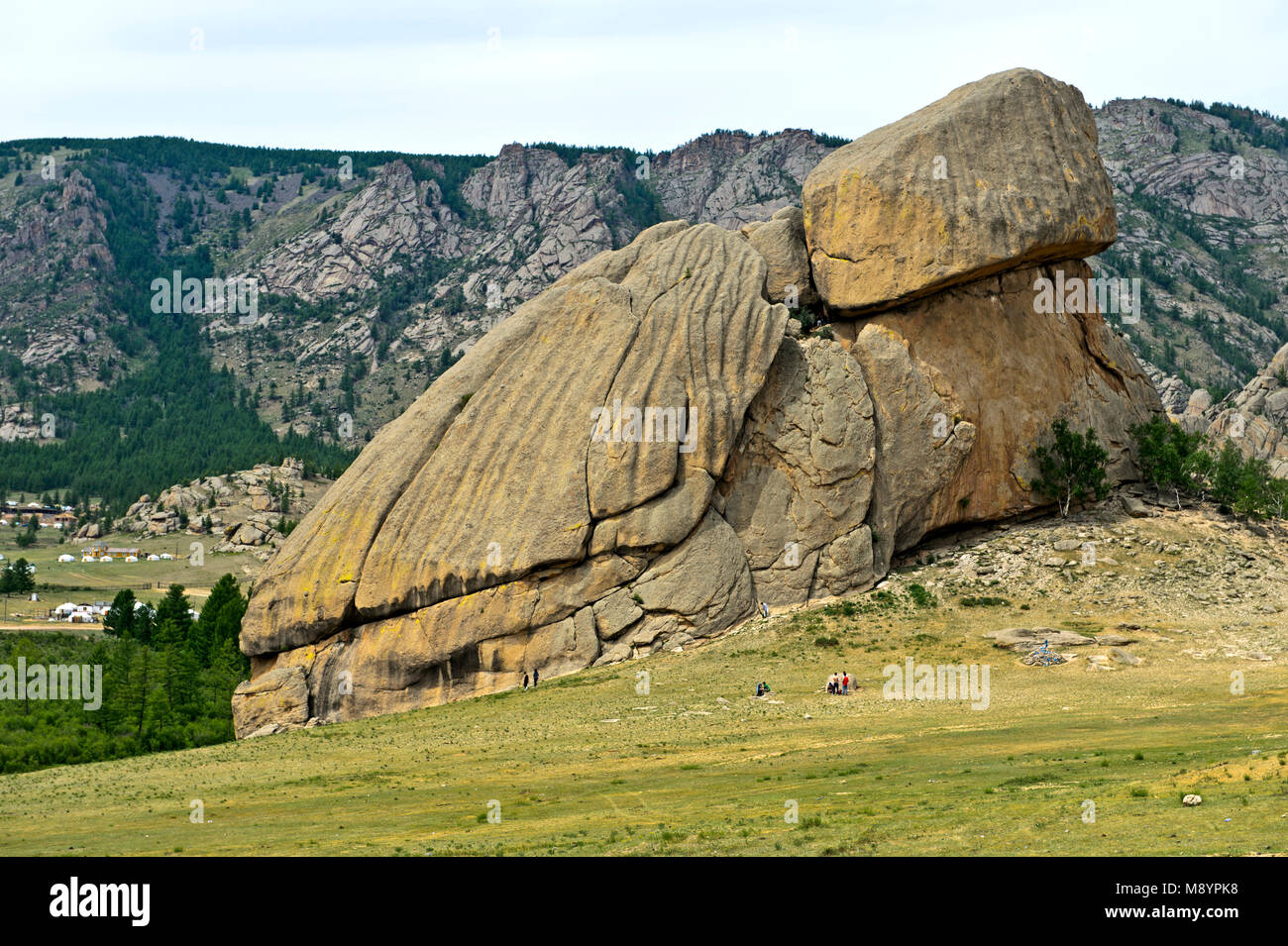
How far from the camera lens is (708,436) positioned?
60.1 meters

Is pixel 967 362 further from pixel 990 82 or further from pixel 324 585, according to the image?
pixel 324 585

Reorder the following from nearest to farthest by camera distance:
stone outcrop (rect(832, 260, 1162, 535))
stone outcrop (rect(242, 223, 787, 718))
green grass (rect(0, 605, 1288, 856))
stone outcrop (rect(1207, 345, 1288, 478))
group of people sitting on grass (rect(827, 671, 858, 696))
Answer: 1. green grass (rect(0, 605, 1288, 856))
2. group of people sitting on grass (rect(827, 671, 858, 696))
3. stone outcrop (rect(242, 223, 787, 718))
4. stone outcrop (rect(832, 260, 1162, 535))
5. stone outcrop (rect(1207, 345, 1288, 478))

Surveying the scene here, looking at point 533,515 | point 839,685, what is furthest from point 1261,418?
point 533,515

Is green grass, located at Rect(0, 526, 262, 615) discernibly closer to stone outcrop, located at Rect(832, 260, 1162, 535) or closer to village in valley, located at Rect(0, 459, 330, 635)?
village in valley, located at Rect(0, 459, 330, 635)

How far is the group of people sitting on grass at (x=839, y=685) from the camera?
163 feet

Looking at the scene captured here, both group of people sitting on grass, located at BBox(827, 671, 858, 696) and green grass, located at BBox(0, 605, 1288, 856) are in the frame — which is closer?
green grass, located at BBox(0, 605, 1288, 856)

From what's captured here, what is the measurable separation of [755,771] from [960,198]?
39.2 meters

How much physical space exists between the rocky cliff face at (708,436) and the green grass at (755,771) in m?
3.49

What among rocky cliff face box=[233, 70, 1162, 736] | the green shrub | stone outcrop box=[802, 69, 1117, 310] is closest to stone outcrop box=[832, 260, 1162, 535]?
rocky cliff face box=[233, 70, 1162, 736]

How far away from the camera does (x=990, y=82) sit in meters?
66.2

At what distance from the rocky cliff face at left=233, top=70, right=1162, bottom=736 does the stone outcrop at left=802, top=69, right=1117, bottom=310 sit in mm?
174

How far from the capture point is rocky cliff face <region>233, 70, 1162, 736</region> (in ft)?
183

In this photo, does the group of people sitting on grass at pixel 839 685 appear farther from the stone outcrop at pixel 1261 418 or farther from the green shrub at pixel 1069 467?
the stone outcrop at pixel 1261 418
